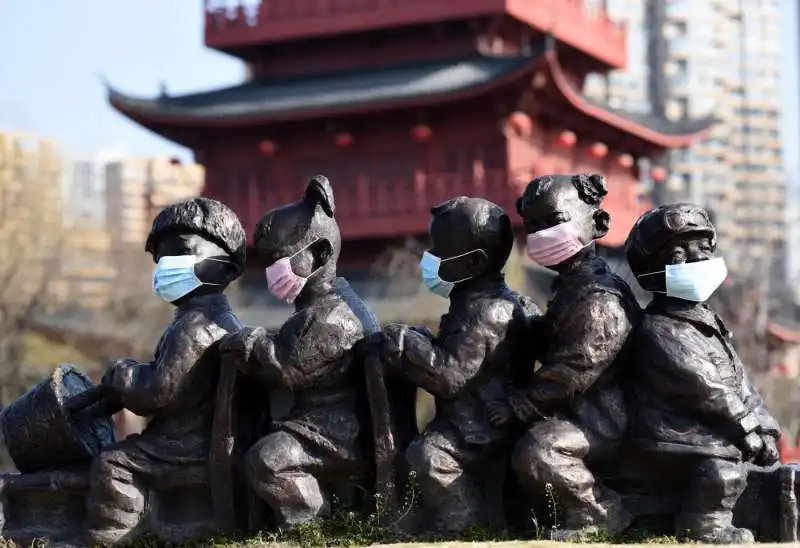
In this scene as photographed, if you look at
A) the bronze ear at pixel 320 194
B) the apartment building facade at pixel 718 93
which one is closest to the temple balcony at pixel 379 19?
the bronze ear at pixel 320 194

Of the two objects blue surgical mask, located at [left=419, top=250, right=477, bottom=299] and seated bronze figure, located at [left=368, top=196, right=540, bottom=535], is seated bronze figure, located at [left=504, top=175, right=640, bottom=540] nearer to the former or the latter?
seated bronze figure, located at [left=368, top=196, right=540, bottom=535]

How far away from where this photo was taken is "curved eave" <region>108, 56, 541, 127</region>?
→ 65.8ft

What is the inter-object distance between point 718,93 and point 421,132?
40.6 meters

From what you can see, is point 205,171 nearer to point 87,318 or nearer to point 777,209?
point 87,318

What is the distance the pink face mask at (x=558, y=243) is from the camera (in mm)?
5297

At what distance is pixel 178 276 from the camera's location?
19.0ft

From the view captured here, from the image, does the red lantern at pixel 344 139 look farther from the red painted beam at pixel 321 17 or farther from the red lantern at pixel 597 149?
the red lantern at pixel 597 149

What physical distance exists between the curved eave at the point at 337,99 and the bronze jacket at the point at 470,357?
1421cm

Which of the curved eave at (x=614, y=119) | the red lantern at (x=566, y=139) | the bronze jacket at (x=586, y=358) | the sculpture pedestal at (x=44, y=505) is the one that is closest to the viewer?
the bronze jacket at (x=586, y=358)

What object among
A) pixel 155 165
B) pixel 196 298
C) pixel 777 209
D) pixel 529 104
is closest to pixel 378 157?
pixel 529 104

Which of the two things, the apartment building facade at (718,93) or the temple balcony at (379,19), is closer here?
the temple balcony at (379,19)

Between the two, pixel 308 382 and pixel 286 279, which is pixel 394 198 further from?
pixel 308 382

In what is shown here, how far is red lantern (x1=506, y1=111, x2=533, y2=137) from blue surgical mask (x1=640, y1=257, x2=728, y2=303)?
50.9 ft

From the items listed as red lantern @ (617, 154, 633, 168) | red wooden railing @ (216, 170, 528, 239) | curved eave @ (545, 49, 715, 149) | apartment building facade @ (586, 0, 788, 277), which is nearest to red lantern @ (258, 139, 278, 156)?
red wooden railing @ (216, 170, 528, 239)
